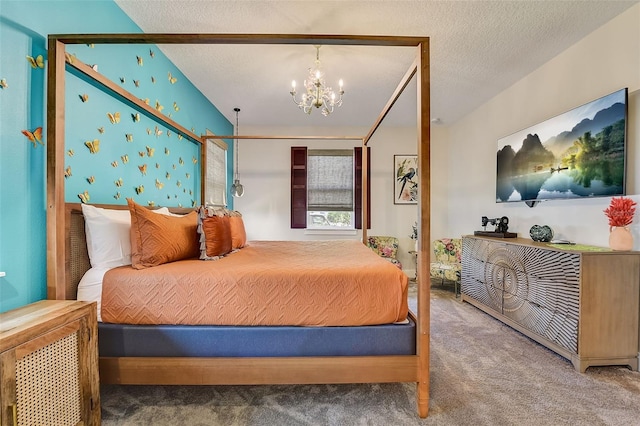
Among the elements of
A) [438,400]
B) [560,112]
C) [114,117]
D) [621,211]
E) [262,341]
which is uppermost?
[560,112]

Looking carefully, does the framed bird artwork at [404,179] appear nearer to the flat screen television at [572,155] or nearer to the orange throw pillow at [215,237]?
the flat screen television at [572,155]

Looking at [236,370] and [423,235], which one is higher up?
[423,235]

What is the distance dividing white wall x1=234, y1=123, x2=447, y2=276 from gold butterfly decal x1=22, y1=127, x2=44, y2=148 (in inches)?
127

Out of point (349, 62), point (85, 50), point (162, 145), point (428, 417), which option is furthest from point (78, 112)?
point (428, 417)

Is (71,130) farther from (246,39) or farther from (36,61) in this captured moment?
(246,39)

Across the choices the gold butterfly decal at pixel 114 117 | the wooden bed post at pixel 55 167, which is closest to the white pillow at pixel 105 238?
the wooden bed post at pixel 55 167

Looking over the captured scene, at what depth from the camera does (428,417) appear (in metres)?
1.49

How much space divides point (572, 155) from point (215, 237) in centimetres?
311

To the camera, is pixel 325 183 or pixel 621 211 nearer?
pixel 621 211

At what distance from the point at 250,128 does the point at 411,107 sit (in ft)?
8.68

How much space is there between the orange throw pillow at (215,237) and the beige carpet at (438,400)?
2.90 ft

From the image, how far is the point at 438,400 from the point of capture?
5.33 ft

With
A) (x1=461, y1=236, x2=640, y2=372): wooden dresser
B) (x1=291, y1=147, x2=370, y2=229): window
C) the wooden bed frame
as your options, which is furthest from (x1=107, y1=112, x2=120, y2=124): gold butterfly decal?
(x1=461, y1=236, x2=640, y2=372): wooden dresser

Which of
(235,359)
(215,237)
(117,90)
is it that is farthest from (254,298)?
(117,90)
